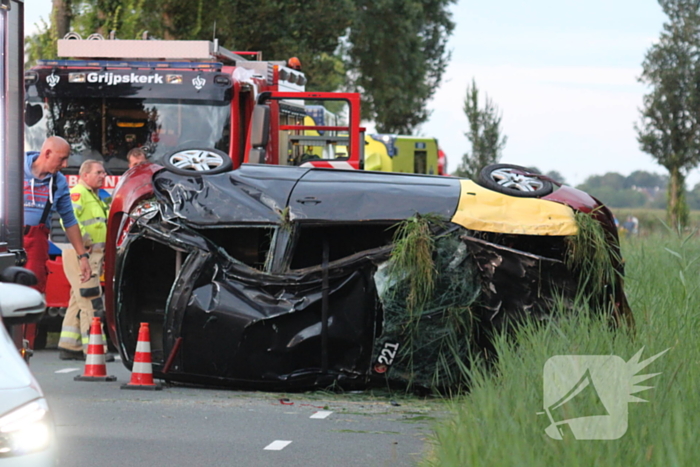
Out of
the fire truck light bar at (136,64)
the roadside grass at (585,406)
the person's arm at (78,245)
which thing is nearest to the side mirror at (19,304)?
the roadside grass at (585,406)

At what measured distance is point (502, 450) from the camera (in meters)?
4.45

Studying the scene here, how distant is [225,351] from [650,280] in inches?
177

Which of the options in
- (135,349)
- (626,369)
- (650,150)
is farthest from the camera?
(650,150)

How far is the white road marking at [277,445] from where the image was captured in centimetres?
695

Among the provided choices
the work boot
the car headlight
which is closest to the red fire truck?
the work boot

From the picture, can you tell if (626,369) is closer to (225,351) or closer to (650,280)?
(225,351)

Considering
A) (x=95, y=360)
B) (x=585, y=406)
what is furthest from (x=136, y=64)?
(x=585, y=406)

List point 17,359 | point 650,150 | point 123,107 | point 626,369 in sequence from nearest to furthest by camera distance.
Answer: point 17,359
point 626,369
point 123,107
point 650,150

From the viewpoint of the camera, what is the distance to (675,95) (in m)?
46.0

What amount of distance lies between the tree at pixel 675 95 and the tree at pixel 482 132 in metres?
6.25

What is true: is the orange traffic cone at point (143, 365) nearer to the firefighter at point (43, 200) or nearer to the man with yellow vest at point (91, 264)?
the firefighter at point (43, 200)

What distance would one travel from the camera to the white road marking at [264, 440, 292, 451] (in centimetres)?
695

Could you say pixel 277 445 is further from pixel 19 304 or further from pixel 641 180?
pixel 641 180

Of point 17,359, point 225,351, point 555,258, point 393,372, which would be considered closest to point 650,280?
point 555,258
